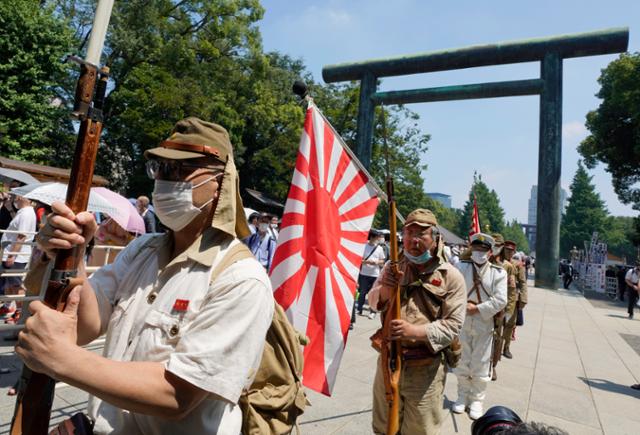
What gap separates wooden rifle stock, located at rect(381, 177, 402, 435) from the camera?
8.72 feet

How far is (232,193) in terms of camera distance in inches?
61.6

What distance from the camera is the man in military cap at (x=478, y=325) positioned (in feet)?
15.2

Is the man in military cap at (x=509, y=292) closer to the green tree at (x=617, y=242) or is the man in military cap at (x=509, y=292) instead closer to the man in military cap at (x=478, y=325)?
the man in military cap at (x=478, y=325)

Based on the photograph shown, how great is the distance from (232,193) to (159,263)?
386 millimetres

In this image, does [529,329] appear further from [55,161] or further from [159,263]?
[55,161]

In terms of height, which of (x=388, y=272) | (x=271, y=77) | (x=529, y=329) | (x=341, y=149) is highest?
(x=271, y=77)

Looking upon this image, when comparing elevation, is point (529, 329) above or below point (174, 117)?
below

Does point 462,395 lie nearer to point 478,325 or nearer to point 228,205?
point 478,325

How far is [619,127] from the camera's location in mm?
27266

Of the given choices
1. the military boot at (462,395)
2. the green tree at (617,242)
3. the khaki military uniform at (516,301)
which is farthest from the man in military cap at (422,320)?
the green tree at (617,242)

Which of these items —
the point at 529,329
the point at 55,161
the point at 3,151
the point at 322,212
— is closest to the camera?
the point at 322,212

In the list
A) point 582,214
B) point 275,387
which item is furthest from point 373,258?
point 582,214

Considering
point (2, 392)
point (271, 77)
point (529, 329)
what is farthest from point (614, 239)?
point (2, 392)

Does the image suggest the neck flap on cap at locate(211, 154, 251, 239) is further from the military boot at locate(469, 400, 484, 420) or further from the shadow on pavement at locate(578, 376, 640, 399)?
the shadow on pavement at locate(578, 376, 640, 399)
